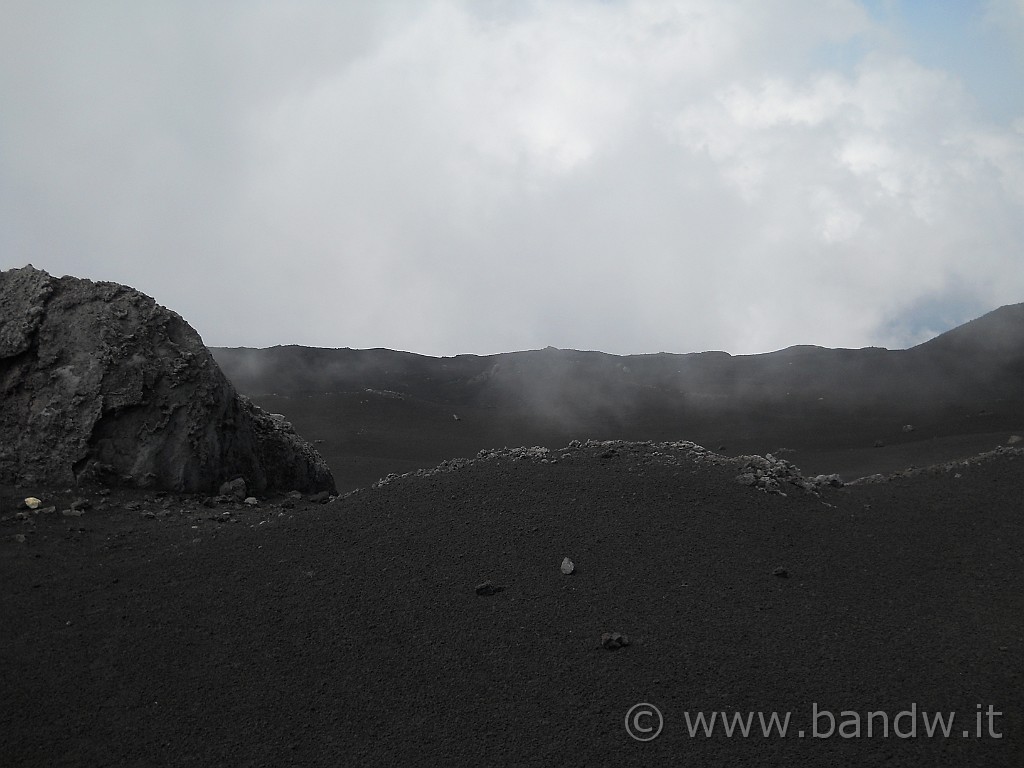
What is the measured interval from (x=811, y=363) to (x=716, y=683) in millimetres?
35373

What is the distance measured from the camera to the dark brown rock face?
11102 millimetres

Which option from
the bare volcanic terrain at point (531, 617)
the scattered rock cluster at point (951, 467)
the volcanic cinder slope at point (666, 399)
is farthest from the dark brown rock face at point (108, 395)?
the scattered rock cluster at point (951, 467)

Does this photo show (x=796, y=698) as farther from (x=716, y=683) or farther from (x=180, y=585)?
(x=180, y=585)

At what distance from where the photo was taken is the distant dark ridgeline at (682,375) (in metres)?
32.0

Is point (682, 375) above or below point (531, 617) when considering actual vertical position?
above

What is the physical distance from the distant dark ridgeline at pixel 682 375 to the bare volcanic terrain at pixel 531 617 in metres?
21.1

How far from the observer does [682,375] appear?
3972 cm

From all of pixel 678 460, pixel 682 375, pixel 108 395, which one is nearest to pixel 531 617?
pixel 678 460

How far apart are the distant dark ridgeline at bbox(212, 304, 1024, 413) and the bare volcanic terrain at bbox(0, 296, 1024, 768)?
831 inches

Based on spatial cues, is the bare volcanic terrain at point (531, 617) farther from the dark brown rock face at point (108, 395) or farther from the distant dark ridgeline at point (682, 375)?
the distant dark ridgeline at point (682, 375)

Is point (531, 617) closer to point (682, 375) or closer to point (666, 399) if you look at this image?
point (666, 399)

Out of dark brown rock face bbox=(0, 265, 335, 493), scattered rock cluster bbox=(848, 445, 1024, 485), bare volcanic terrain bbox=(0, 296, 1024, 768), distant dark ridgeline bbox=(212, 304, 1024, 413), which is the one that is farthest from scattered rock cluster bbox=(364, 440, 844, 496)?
distant dark ridgeline bbox=(212, 304, 1024, 413)

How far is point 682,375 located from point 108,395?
102 feet

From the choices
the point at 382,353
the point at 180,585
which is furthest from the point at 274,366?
the point at 180,585
